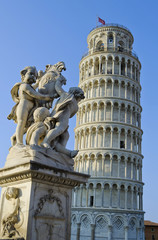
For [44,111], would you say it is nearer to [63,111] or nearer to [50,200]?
[63,111]

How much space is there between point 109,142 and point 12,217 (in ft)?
124

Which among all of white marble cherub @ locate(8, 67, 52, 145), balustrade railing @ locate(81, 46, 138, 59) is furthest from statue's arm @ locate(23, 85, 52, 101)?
balustrade railing @ locate(81, 46, 138, 59)

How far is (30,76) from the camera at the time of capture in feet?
14.9

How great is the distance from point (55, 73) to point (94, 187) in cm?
3539

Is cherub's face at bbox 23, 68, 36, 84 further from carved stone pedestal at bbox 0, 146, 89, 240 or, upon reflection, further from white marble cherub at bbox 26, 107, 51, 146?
carved stone pedestal at bbox 0, 146, 89, 240

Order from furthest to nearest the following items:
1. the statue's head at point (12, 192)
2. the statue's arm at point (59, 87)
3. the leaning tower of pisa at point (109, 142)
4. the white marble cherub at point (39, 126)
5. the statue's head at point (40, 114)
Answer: the leaning tower of pisa at point (109, 142) < the statue's arm at point (59, 87) < the statue's head at point (40, 114) < the white marble cherub at point (39, 126) < the statue's head at point (12, 192)

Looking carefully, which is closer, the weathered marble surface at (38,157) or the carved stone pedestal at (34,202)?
the carved stone pedestal at (34,202)

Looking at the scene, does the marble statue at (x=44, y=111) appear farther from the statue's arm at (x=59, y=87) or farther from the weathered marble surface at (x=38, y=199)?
the weathered marble surface at (x=38, y=199)

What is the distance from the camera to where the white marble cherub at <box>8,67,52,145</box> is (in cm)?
432

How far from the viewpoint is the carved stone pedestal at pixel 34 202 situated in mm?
3533

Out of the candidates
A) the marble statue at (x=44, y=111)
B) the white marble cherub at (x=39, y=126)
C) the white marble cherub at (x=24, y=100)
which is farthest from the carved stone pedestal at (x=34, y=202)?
the white marble cherub at (x=24, y=100)

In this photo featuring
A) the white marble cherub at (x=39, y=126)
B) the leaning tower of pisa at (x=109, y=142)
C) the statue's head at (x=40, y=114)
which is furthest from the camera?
the leaning tower of pisa at (x=109, y=142)

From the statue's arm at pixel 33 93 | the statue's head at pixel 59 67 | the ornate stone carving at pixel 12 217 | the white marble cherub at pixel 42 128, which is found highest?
the statue's head at pixel 59 67

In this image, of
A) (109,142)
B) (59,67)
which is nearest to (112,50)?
(109,142)
